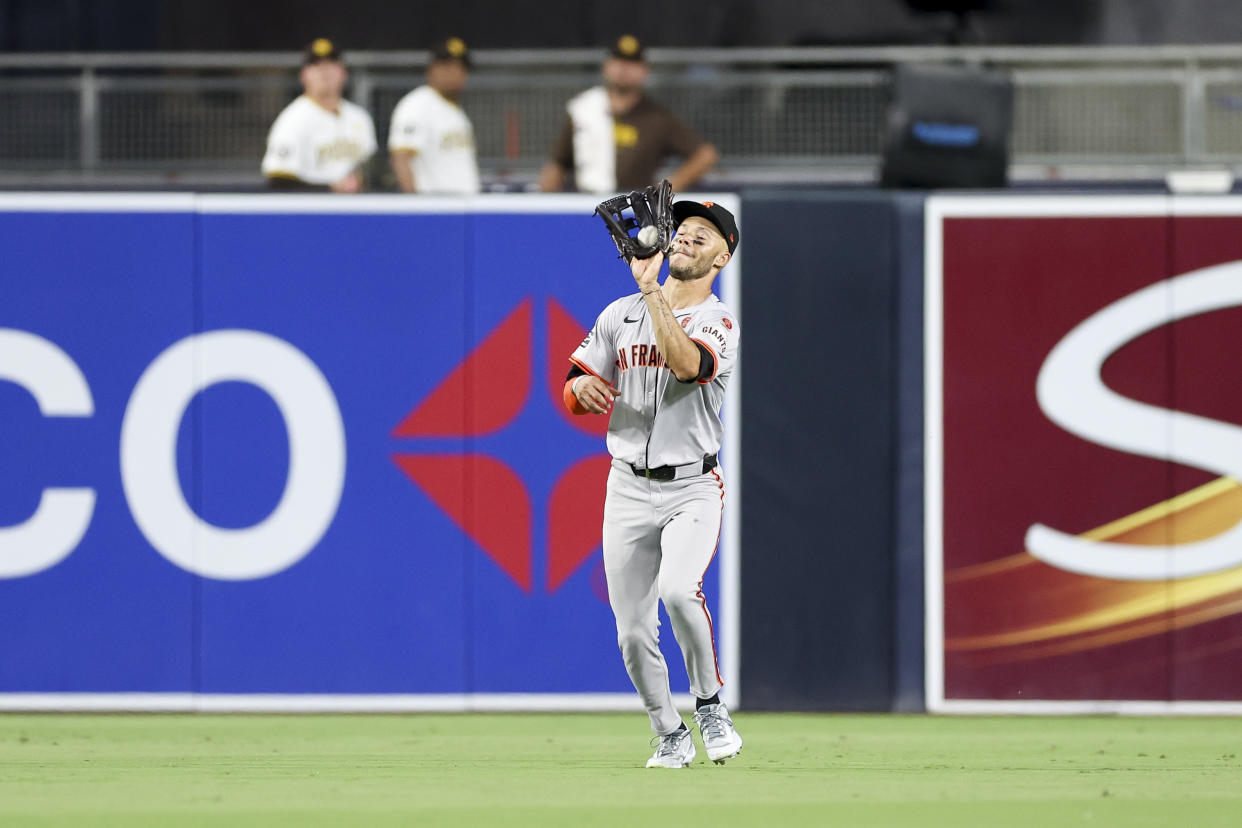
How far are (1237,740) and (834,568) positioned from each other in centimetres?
197

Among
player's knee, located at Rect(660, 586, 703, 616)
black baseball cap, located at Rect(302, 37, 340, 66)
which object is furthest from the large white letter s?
black baseball cap, located at Rect(302, 37, 340, 66)

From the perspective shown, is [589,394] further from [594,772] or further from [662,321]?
[594,772]

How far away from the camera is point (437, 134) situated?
10930mm

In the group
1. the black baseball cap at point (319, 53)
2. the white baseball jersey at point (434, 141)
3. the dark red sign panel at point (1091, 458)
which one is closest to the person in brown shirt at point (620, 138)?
the white baseball jersey at point (434, 141)

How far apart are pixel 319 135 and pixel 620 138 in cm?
169

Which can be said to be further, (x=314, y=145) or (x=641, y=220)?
(x=314, y=145)

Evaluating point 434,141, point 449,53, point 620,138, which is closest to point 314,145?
point 434,141

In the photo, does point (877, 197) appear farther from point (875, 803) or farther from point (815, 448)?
point (875, 803)

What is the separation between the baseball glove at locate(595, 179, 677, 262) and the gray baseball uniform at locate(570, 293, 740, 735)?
37 centimetres

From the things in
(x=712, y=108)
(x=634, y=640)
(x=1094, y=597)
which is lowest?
(x=1094, y=597)

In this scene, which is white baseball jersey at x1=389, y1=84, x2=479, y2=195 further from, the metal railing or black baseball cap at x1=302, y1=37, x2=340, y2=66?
the metal railing

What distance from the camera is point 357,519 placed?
9.09 m

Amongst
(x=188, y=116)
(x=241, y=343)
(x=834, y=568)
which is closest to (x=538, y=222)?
(x=241, y=343)

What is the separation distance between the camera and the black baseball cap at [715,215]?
7117 mm
